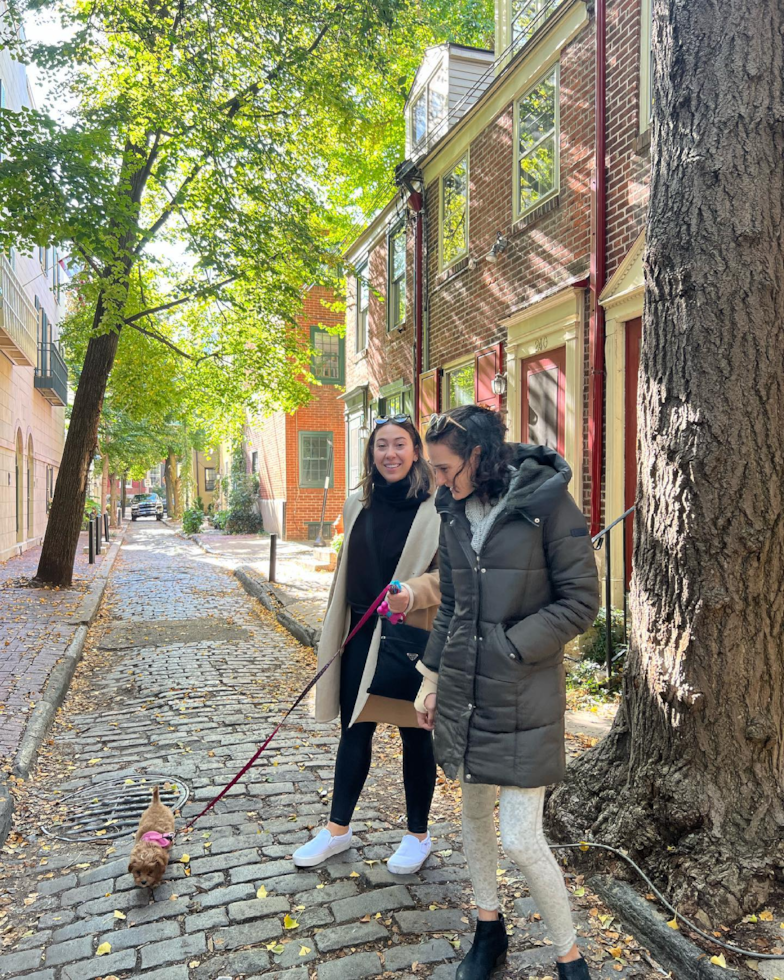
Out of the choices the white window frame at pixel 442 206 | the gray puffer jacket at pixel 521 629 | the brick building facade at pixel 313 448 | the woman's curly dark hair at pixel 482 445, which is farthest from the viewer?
the brick building facade at pixel 313 448

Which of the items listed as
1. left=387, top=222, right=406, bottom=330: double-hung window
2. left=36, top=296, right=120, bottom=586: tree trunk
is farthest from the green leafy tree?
left=387, top=222, right=406, bottom=330: double-hung window

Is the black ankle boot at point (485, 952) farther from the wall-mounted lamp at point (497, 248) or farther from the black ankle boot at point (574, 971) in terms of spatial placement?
the wall-mounted lamp at point (497, 248)

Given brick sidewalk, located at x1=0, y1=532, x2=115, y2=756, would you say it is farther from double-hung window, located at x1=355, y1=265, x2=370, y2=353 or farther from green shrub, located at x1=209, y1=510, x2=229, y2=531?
green shrub, located at x1=209, y1=510, x2=229, y2=531

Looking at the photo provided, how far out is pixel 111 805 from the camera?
13.5ft

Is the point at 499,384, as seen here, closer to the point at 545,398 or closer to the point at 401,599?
the point at 545,398

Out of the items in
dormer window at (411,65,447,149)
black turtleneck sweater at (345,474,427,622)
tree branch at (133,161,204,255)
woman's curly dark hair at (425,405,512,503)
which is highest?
dormer window at (411,65,447,149)

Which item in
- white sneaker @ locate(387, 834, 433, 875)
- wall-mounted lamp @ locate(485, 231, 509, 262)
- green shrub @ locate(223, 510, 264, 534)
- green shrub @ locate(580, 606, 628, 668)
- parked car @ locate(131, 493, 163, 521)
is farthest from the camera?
parked car @ locate(131, 493, 163, 521)

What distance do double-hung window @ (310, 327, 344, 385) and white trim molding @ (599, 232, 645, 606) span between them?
17.6 metres

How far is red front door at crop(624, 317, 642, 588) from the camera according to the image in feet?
23.4

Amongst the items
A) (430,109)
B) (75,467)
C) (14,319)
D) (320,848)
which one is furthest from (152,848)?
(14,319)

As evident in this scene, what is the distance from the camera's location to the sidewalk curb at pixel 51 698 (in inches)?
180

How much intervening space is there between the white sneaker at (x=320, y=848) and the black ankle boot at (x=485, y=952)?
3.12ft

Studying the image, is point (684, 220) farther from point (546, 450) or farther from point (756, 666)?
point (756, 666)

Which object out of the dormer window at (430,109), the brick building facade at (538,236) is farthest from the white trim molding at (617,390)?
the dormer window at (430,109)
